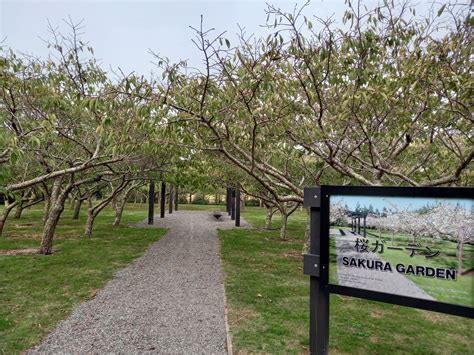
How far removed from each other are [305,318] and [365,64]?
4.03 m

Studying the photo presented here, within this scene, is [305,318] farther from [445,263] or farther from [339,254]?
[445,263]

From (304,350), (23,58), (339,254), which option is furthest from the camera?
(23,58)

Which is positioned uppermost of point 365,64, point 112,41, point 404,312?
point 112,41

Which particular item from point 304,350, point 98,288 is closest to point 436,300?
point 304,350

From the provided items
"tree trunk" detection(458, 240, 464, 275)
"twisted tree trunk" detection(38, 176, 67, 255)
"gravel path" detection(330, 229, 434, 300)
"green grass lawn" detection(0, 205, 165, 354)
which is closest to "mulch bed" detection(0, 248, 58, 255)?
"twisted tree trunk" detection(38, 176, 67, 255)

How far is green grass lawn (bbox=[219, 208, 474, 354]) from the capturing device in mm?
4367

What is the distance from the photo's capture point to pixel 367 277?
3.21m

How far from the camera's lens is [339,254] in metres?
3.38

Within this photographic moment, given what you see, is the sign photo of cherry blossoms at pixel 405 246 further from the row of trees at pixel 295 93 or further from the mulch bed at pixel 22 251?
the mulch bed at pixel 22 251

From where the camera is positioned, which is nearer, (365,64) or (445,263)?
(445,263)

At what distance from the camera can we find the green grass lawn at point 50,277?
482cm

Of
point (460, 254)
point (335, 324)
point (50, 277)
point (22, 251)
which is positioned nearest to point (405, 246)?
point (460, 254)

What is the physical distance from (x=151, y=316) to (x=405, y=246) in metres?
4.04

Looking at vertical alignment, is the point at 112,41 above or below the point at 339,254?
above
